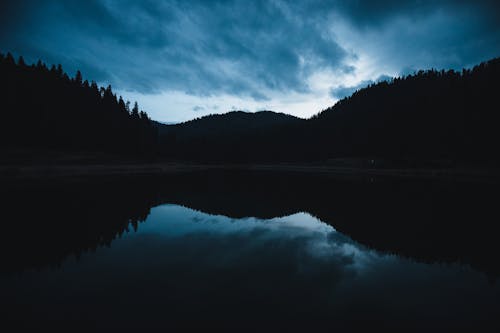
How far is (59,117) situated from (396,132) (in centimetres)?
11952

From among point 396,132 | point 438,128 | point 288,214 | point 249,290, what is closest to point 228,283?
point 249,290

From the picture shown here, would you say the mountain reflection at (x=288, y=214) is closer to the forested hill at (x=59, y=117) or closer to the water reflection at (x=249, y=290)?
the water reflection at (x=249, y=290)

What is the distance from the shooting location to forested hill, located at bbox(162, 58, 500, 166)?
2483 inches

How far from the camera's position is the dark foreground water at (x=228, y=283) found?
5902 mm

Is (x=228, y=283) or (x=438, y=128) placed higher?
(x=438, y=128)

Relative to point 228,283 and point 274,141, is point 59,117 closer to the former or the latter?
point 228,283

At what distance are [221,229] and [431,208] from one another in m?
18.4

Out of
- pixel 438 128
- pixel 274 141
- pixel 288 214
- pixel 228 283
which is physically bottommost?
pixel 288 214

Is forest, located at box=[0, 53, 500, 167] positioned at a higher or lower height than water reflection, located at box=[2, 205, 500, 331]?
higher

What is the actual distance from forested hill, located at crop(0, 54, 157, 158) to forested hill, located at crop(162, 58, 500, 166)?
2955 cm

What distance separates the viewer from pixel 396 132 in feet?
285

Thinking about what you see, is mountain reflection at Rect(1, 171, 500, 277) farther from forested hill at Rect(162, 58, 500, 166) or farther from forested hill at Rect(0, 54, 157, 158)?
forested hill at Rect(0, 54, 157, 158)

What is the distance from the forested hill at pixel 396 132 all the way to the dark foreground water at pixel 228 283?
216ft

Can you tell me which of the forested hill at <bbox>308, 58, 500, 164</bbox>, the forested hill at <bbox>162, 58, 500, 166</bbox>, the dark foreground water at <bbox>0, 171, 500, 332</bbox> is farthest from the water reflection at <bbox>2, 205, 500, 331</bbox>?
the forested hill at <bbox>308, 58, 500, 164</bbox>
